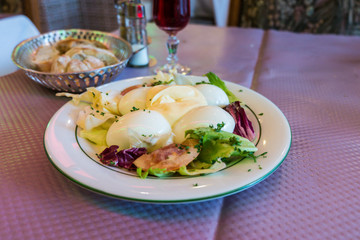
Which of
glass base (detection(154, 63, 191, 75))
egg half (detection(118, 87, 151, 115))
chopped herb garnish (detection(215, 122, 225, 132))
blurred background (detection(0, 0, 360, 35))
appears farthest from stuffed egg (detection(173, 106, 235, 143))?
blurred background (detection(0, 0, 360, 35))

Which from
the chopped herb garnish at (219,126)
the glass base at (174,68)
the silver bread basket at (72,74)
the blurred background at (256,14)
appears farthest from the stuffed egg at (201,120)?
the blurred background at (256,14)

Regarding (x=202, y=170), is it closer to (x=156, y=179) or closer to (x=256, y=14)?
(x=156, y=179)

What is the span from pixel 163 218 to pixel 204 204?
2.8 inches

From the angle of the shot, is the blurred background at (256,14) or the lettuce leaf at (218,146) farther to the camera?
the blurred background at (256,14)

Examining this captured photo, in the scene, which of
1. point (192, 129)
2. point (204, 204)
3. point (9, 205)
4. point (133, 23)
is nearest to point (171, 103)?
point (192, 129)

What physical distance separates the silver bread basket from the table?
0.06 meters

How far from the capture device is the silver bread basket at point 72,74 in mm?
754

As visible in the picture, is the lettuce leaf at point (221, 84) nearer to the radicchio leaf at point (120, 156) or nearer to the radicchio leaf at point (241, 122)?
the radicchio leaf at point (241, 122)

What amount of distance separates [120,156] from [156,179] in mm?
84

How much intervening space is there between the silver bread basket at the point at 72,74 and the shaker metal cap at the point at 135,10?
0.10m

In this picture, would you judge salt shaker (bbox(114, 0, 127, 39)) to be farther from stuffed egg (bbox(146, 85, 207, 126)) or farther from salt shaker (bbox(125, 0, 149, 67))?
stuffed egg (bbox(146, 85, 207, 126))

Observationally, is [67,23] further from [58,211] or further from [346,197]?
[346,197]

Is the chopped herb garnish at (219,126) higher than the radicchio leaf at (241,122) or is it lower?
higher

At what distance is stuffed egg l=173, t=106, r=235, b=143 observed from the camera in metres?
0.53
